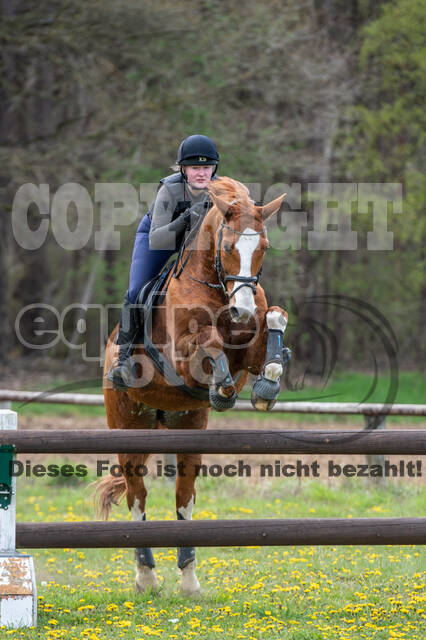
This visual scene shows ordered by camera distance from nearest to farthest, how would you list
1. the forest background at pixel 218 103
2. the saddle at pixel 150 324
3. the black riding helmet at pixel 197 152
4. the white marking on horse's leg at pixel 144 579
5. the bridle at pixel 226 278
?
the bridle at pixel 226 278 → the saddle at pixel 150 324 → the black riding helmet at pixel 197 152 → the white marking on horse's leg at pixel 144 579 → the forest background at pixel 218 103

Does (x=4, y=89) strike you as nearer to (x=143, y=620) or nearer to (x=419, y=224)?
(x=419, y=224)

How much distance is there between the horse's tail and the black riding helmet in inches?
100

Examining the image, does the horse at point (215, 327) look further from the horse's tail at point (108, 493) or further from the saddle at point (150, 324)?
Result: the horse's tail at point (108, 493)

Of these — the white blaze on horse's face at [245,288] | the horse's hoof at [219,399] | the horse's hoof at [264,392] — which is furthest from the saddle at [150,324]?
the white blaze on horse's face at [245,288]

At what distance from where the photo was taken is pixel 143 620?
4.57 m

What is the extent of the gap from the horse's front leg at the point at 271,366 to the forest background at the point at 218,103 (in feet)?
24.6

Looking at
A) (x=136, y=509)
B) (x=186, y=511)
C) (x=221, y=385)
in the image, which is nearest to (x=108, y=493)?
(x=136, y=509)

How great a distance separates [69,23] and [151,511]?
31.7 ft

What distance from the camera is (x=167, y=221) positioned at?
17.2ft

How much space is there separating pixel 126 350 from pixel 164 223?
890mm

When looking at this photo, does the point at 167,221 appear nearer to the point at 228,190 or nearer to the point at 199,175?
the point at 199,175

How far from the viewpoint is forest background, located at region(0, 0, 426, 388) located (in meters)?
14.7

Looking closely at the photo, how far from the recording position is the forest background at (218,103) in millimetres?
14711

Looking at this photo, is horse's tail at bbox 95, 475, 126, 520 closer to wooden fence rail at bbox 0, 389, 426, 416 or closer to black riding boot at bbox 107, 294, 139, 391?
black riding boot at bbox 107, 294, 139, 391
